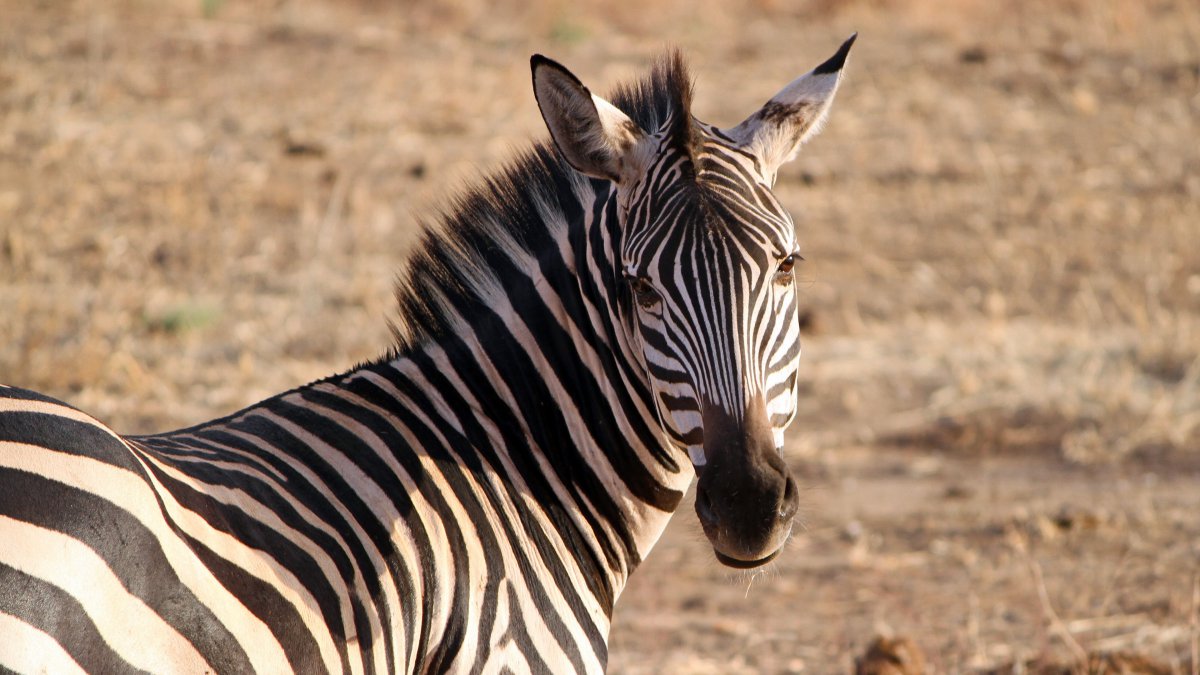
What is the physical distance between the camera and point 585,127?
338 cm

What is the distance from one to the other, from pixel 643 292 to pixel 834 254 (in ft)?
27.3

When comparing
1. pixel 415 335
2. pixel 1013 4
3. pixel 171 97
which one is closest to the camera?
pixel 415 335

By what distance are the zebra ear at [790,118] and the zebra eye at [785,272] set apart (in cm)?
38

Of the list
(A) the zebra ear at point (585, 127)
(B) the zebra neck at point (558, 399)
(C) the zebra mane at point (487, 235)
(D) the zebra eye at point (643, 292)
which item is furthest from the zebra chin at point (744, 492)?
(C) the zebra mane at point (487, 235)

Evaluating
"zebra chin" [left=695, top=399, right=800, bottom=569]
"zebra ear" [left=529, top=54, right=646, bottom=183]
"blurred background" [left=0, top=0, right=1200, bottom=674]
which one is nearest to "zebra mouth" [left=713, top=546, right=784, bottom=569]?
"zebra chin" [left=695, top=399, right=800, bottom=569]

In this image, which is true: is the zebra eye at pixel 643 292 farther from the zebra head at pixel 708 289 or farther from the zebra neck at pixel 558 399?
the zebra neck at pixel 558 399

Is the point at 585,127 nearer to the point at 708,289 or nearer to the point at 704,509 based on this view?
the point at 708,289

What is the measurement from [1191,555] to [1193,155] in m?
7.20

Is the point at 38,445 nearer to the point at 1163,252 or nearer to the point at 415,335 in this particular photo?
the point at 415,335

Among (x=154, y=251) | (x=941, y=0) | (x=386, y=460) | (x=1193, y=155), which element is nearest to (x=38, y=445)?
(x=386, y=460)

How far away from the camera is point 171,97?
40.1 feet

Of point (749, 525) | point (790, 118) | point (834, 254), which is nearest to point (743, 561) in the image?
point (749, 525)

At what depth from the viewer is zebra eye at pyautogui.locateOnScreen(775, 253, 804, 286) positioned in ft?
10.5

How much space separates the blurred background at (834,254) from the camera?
6.60 metres
